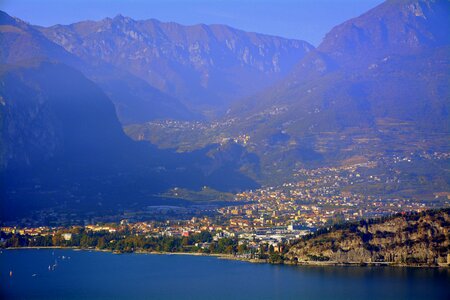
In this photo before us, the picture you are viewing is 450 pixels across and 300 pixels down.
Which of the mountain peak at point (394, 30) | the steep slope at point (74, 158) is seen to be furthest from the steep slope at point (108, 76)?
the mountain peak at point (394, 30)

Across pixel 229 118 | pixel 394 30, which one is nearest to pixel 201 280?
pixel 229 118

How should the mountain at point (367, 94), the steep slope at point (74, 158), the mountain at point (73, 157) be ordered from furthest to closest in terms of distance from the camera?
the mountain at point (367, 94) < the steep slope at point (74, 158) < the mountain at point (73, 157)

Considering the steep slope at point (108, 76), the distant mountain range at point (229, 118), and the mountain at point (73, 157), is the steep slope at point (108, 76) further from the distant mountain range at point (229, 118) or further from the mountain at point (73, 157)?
the mountain at point (73, 157)

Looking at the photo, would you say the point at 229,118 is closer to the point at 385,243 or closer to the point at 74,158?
the point at 74,158

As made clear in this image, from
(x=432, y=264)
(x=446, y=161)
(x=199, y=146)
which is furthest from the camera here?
A: (x=199, y=146)

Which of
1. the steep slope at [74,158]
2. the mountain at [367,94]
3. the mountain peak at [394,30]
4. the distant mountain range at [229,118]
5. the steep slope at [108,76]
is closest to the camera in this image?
the steep slope at [74,158]

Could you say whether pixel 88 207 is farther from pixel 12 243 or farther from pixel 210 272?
pixel 210 272

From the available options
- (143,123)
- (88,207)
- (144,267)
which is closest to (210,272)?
(144,267)
